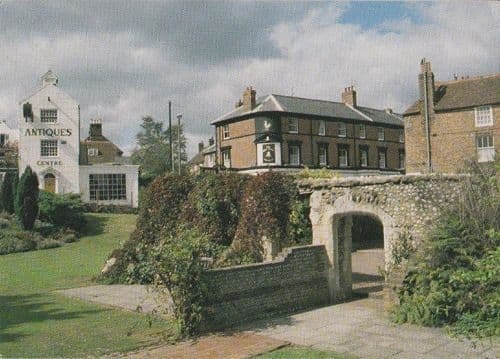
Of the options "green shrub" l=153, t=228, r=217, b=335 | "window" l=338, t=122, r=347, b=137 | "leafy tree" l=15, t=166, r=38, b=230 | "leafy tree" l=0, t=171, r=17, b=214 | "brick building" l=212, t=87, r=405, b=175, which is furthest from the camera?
"window" l=338, t=122, r=347, b=137

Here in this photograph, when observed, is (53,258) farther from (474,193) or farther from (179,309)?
(474,193)

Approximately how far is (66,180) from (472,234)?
30.7 metres

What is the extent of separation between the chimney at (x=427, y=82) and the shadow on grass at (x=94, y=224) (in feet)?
73.1

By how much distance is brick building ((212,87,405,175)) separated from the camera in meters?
38.5

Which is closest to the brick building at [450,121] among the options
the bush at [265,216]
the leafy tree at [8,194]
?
the bush at [265,216]

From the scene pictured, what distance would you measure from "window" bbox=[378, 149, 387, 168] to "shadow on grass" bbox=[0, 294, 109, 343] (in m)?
36.8

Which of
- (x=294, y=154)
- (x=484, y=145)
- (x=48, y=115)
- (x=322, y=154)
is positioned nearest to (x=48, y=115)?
(x=48, y=115)

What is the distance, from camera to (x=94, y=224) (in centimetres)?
3134

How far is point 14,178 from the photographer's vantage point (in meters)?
30.6

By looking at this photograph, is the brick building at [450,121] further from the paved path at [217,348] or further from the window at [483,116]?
the paved path at [217,348]

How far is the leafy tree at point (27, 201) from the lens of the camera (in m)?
27.6

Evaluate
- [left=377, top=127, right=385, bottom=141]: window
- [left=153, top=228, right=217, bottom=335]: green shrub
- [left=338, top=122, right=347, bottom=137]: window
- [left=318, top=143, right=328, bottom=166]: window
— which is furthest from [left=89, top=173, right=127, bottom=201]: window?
[left=153, top=228, right=217, bottom=335]: green shrub

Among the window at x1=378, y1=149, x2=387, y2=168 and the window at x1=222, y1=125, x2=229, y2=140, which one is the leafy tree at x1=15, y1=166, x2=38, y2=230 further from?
the window at x1=378, y1=149, x2=387, y2=168

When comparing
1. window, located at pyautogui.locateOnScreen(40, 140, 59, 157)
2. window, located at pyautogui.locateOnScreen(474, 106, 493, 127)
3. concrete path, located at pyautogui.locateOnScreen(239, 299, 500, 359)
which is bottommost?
concrete path, located at pyautogui.locateOnScreen(239, 299, 500, 359)
